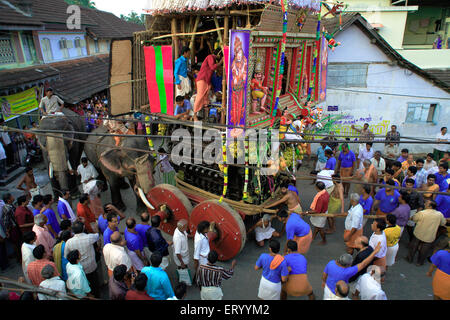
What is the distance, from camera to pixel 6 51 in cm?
1134

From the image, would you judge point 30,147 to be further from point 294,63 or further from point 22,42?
point 294,63

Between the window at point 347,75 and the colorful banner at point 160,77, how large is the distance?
826 cm

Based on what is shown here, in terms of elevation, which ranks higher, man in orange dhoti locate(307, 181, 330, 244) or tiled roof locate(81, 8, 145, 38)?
tiled roof locate(81, 8, 145, 38)

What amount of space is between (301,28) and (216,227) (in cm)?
489

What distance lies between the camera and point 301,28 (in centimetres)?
693

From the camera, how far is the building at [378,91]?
12.3 metres

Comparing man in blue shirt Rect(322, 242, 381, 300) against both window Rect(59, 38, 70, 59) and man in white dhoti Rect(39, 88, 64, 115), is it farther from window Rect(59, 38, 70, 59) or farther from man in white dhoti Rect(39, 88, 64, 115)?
window Rect(59, 38, 70, 59)

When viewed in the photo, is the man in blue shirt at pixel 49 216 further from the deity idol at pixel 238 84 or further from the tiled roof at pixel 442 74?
the tiled roof at pixel 442 74

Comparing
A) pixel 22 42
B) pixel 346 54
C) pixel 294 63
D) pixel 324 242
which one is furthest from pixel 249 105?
pixel 22 42

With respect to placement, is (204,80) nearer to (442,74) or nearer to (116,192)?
(116,192)

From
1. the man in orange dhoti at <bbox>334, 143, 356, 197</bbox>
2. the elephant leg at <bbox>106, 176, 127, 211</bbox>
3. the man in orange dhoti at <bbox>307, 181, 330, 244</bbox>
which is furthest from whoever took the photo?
the man in orange dhoti at <bbox>334, 143, 356, 197</bbox>

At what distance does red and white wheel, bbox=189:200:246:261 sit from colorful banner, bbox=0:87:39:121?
7206 millimetres

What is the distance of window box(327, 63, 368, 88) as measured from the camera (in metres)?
12.5

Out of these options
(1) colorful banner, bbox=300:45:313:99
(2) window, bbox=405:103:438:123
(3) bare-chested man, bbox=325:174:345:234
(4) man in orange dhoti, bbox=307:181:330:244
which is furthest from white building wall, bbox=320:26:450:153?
(4) man in orange dhoti, bbox=307:181:330:244
